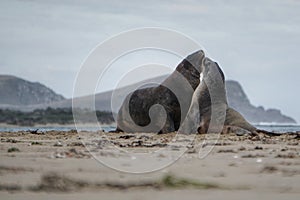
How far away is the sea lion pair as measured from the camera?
18922 millimetres

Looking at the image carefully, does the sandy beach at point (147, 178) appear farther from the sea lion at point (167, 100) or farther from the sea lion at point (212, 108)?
the sea lion at point (167, 100)

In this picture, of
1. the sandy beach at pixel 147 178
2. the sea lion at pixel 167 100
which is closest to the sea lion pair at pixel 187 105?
the sea lion at pixel 167 100

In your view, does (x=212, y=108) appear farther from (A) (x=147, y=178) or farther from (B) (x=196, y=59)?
A: (A) (x=147, y=178)

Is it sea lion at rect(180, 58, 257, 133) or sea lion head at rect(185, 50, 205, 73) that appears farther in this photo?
sea lion head at rect(185, 50, 205, 73)

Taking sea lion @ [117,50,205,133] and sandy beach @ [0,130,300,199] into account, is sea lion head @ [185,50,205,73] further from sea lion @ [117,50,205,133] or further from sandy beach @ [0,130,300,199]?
sandy beach @ [0,130,300,199]

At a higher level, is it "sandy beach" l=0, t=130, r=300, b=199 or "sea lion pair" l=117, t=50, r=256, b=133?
"sea lion pair" l=117, t=50, r=256, b=133

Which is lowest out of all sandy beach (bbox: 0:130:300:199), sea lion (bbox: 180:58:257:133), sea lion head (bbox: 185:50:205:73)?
sandy beach (bbox: 0:130:300:199)

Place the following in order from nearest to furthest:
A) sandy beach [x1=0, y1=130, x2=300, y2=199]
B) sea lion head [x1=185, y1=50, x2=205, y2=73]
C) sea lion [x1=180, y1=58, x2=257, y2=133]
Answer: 1. sandy beach [x1=0, y1=130, x2=300, y2=199]
2. sea lion [x1=180, y1=58, x2=257, y2=133]
3. sea lion head [x1=185, y1=50, x2=205, y2=73]

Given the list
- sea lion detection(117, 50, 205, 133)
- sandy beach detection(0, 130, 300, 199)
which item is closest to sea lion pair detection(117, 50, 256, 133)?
sea lion detection(117, 50, 205, 133)

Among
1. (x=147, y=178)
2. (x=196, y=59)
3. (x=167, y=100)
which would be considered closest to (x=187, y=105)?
(x=167, y=100)


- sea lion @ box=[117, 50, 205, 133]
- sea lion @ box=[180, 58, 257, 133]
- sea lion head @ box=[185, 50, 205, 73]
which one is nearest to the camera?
sea lion @ box=[180, 58, 257, 133]

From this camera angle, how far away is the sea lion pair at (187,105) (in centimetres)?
1892

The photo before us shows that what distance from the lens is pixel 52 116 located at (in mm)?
64062

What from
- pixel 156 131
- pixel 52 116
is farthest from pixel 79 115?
pixel 52 116
